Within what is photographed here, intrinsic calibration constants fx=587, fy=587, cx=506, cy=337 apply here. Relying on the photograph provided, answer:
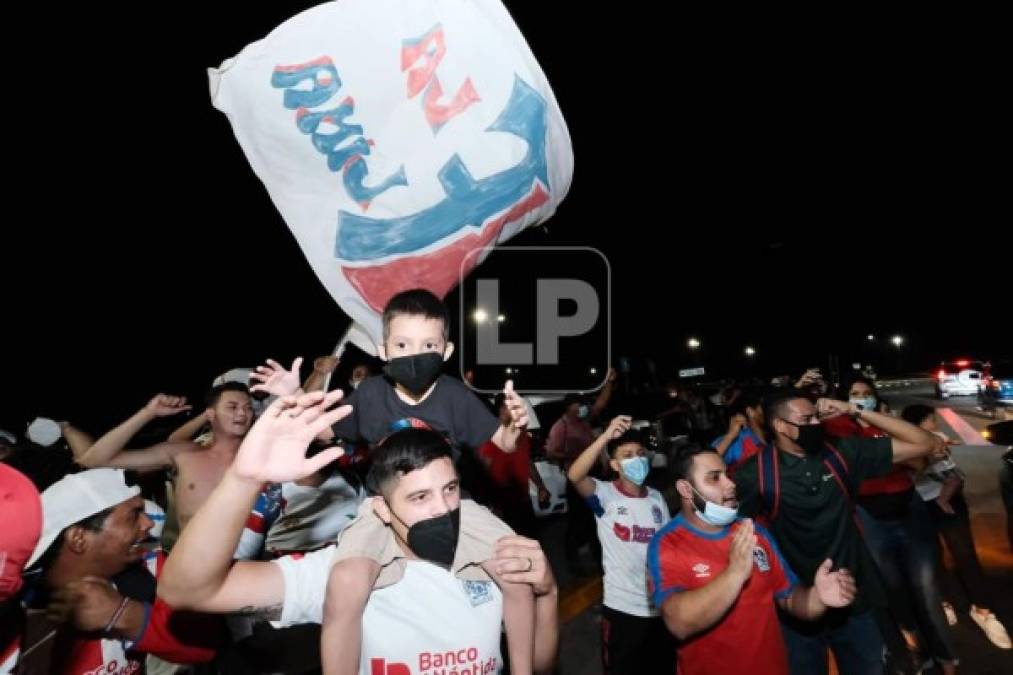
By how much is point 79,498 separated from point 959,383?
1304 inches

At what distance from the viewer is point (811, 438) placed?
398cm

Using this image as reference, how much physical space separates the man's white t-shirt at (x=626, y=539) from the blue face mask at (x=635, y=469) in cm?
15

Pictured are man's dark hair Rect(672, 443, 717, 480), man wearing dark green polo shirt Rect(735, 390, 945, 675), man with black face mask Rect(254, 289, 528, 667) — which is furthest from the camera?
man wearing dark green polo shirt Rect(735, 390, 945, 675)

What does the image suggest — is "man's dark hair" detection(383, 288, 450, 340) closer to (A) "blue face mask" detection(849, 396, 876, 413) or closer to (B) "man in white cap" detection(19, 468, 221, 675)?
(B) "man in white cap" detection(19, 468, 221, 675)

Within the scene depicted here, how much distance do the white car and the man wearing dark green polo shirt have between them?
93.8 ft

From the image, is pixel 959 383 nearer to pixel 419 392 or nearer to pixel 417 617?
pixel 419 392

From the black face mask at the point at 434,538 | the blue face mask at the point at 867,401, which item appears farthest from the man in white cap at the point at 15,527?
the blue face mask at the point at 867,401

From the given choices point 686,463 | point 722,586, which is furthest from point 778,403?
point 722,586

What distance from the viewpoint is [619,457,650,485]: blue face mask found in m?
4.49

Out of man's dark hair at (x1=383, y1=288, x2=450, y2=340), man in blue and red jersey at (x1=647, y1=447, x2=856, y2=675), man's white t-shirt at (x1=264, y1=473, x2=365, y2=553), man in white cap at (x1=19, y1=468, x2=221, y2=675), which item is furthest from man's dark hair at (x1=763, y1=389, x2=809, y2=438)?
man in white cap at (x1=19, y1=468, x2=221, y2=675)

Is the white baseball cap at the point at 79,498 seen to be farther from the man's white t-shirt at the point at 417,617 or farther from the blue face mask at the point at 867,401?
the blue face mask at the point at 867,401

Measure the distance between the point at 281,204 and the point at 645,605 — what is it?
12.2ft

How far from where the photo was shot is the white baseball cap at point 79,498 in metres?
2.55

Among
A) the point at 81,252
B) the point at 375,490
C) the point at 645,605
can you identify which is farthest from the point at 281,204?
the point at 81,252
